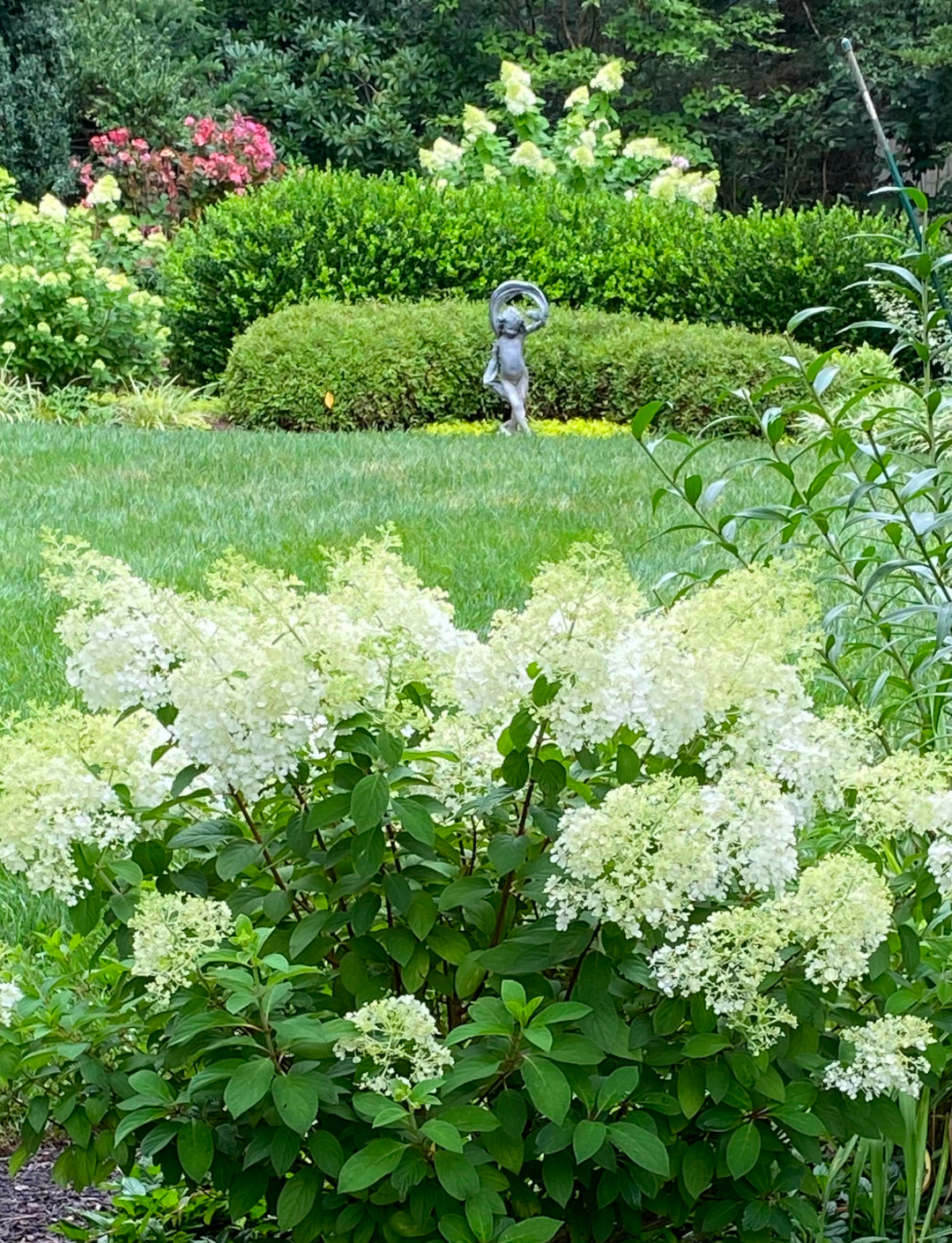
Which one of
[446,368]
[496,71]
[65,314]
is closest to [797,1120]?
[446,368]

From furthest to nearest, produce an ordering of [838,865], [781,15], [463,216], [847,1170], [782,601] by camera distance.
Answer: [781,15] → [463,216] → [847,1170] → [782,601] → [838,865]

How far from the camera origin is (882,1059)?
1427 mm

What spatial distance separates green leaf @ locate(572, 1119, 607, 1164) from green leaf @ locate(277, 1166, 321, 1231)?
0.90 ft

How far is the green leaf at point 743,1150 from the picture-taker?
1430 mm

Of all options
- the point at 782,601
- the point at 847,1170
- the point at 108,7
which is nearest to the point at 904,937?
the point at 782,601

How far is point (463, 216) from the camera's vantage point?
12.2 metres

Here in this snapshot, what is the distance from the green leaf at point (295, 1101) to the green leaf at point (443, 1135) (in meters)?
0.10

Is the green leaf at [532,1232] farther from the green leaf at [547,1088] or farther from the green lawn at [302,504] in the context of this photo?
the green lawn at [302,504]

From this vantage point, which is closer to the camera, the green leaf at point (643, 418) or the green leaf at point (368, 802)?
the green leaf at point (368, 802)

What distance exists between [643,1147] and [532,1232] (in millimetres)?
136

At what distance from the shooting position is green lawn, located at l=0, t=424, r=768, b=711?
4754 mm

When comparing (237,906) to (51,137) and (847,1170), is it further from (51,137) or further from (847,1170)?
(51,137)

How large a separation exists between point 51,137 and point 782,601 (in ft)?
60.9

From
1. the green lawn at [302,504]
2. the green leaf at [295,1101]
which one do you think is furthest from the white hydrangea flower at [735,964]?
the green lawn at [302,504]
